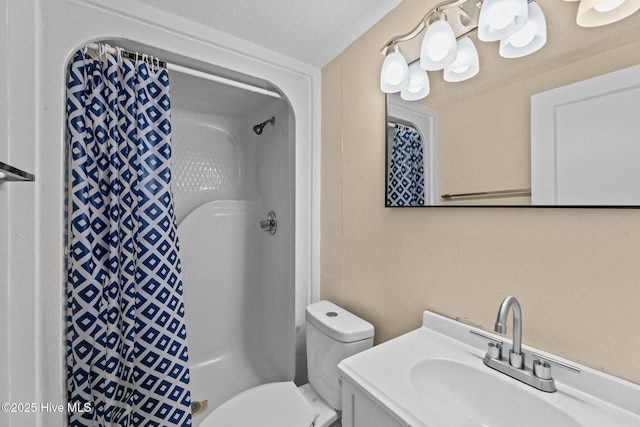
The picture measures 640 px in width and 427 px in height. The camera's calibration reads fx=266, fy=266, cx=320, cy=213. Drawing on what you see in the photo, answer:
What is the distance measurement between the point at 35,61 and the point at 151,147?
42 centimetres

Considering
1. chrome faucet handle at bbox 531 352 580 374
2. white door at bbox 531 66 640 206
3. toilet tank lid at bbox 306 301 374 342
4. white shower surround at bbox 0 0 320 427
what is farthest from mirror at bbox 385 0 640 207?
white shower surround at bbox 0 0 320 427

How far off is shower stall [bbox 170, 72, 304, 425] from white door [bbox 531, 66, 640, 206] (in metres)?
1.11

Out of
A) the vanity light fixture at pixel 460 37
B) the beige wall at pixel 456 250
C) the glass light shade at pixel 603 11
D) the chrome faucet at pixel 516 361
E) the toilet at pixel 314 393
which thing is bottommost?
the toilet at pixel 314 393

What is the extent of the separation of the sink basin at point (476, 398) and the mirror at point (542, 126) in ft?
1.59

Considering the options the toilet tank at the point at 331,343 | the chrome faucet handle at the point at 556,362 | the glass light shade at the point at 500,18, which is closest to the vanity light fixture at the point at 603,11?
the glass light shade at the point at 500,18

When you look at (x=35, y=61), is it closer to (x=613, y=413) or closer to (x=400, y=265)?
(x=400, y=265)

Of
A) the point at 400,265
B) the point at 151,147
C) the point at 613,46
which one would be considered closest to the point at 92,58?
the point at 151,147

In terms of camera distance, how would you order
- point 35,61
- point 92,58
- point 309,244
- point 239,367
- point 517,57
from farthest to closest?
point 239,367 < point 309,244 < point 92,58 < point 35,61 < point 517,57

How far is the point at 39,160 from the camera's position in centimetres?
91

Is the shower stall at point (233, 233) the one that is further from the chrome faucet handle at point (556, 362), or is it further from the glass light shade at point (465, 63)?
the chrome faucet handle at point (556, 362)

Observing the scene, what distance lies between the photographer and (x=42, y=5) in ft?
3.01

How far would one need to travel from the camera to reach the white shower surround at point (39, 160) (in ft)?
2.56

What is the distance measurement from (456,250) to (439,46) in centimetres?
68

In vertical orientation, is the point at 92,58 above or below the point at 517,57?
above
